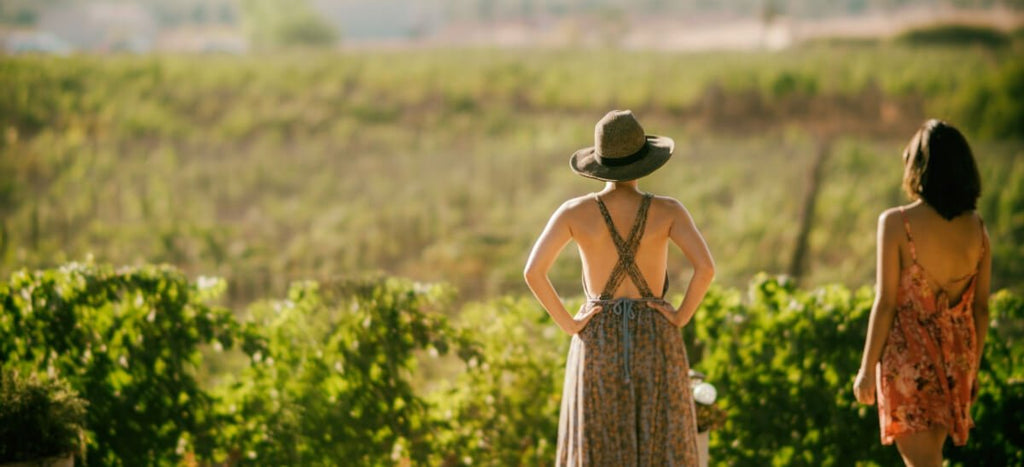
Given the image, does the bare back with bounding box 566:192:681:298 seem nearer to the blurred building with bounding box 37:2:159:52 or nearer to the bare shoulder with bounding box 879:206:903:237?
the bare shoulder with bounding box 879:206:903:237

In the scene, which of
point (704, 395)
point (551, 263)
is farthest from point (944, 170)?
point (551, 263)

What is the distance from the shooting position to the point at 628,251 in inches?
156

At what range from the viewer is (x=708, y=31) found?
45938 mm

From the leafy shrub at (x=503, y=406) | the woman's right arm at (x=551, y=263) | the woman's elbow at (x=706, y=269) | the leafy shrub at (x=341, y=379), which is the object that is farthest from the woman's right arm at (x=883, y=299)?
the leafy shrub at (x=341, y=379)

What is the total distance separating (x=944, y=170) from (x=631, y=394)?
142 centimetres

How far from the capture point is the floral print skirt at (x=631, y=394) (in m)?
3.95

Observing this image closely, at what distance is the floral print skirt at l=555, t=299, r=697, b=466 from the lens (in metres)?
3.95

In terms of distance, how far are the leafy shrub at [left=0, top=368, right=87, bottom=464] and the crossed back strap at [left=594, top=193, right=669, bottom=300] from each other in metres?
2.52

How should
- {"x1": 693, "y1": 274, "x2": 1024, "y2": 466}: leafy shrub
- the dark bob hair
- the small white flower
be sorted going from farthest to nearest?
{"x1": 693, "y1": 274, "x2": 1024, "y2": 466}: leafy shrub < the small white flower < the dark bob hair

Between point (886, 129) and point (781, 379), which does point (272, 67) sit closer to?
point (886, 129)

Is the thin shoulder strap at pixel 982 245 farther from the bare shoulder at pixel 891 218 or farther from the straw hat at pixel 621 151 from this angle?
the straw hat at pixel 621 151

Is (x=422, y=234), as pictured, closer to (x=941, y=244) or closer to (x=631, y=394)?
(x=631, y=394)

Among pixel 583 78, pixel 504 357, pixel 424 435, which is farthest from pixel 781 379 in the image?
pixel 583 78

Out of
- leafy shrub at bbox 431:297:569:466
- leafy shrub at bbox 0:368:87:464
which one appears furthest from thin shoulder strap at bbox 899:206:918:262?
leafy shrub at bbox 0:368:87:464
